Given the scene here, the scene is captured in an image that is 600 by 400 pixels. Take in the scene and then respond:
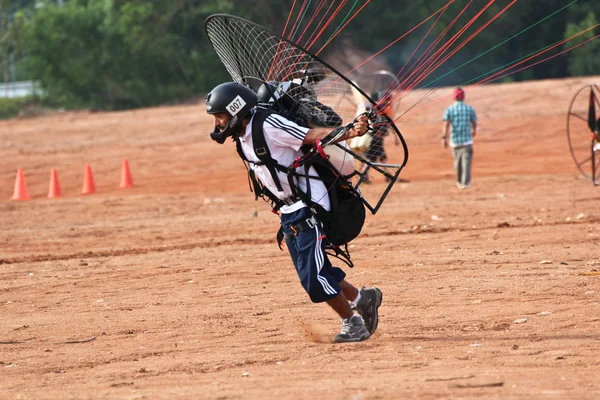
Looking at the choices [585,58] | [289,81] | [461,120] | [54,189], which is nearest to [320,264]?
[289,81]

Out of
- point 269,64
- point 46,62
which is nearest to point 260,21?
point 46,62

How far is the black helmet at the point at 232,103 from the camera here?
6.75 metres

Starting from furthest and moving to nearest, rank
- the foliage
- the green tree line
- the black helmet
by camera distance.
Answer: the green tree line, the foliage, the black helmet

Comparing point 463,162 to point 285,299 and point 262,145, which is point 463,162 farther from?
point 262,145

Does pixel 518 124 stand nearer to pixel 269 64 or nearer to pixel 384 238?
pixel 384 238

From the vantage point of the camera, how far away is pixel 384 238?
13.3 meters

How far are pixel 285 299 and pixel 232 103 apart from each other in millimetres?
2931

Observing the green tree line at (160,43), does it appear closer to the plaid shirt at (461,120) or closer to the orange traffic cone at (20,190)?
the orange traffic cone at (20,190)

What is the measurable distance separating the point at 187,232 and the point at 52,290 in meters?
5.17

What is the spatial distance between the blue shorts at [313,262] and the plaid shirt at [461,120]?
1300 centimetres

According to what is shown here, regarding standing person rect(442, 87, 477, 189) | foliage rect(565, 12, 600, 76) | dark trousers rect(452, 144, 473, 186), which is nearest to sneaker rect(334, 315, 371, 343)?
standing person rect(442, 87, 477, 189)

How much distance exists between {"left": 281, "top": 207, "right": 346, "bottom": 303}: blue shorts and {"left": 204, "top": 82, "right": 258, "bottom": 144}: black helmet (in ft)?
2.53

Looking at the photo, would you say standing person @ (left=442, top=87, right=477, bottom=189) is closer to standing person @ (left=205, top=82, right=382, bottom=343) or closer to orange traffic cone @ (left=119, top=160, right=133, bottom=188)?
orange traffic cone @ (left=119, top=160, right=133, bottom=188)

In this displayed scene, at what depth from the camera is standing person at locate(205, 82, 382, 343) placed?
22.2 ft
